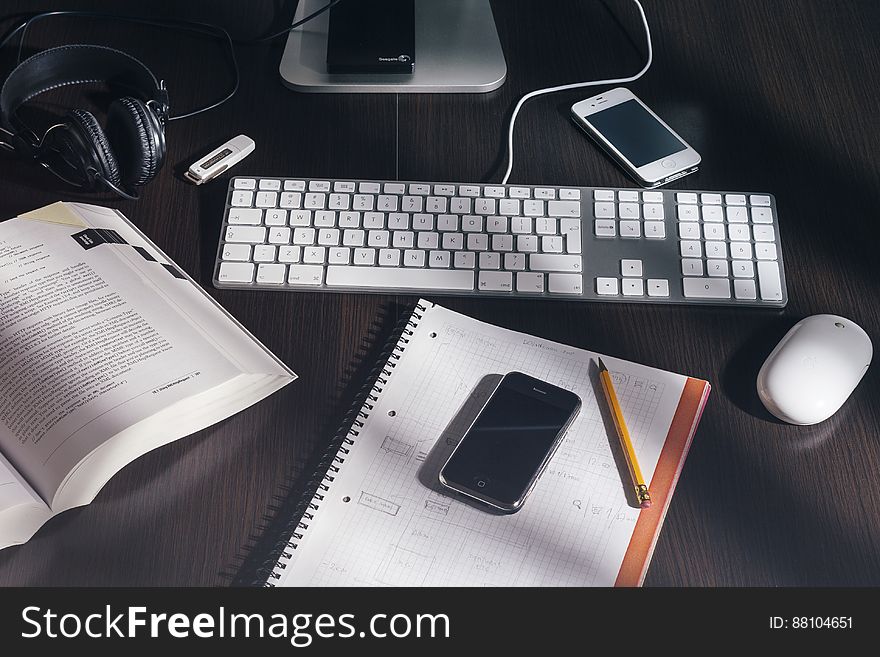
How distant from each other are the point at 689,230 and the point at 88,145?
0.59 metres

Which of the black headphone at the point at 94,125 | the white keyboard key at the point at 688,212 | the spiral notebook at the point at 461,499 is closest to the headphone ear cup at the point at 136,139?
the black headphone at the point at 94,125

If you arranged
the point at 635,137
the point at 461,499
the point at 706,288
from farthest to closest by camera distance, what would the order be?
the point at 635,137 → the point at 706,288 → the point at 461,499

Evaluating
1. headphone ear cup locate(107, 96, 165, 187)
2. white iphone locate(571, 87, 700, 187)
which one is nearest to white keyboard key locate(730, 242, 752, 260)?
white iphone locate(571, 87, 700, 187)

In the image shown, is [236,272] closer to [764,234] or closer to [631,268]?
[631,268]

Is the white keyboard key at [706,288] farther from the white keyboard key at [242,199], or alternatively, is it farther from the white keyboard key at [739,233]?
the white keyboard key at [242,199]

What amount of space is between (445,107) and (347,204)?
8.0 inches

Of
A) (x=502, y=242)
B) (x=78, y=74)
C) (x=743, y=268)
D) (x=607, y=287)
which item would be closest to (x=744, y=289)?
(x=743, y=268)

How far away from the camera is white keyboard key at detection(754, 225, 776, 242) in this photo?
770mm

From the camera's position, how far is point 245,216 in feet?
2.53

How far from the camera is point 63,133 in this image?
789 millimetres

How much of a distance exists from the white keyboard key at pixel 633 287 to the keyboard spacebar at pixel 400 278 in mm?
146

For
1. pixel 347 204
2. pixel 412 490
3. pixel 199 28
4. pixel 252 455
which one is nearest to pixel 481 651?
pixel 412 490

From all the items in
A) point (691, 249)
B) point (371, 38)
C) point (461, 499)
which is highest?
point (371, 38)

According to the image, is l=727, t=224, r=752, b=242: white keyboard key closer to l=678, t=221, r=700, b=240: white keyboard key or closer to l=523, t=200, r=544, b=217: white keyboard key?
l=678, t=221, r=700, b=240: white keyboard key
